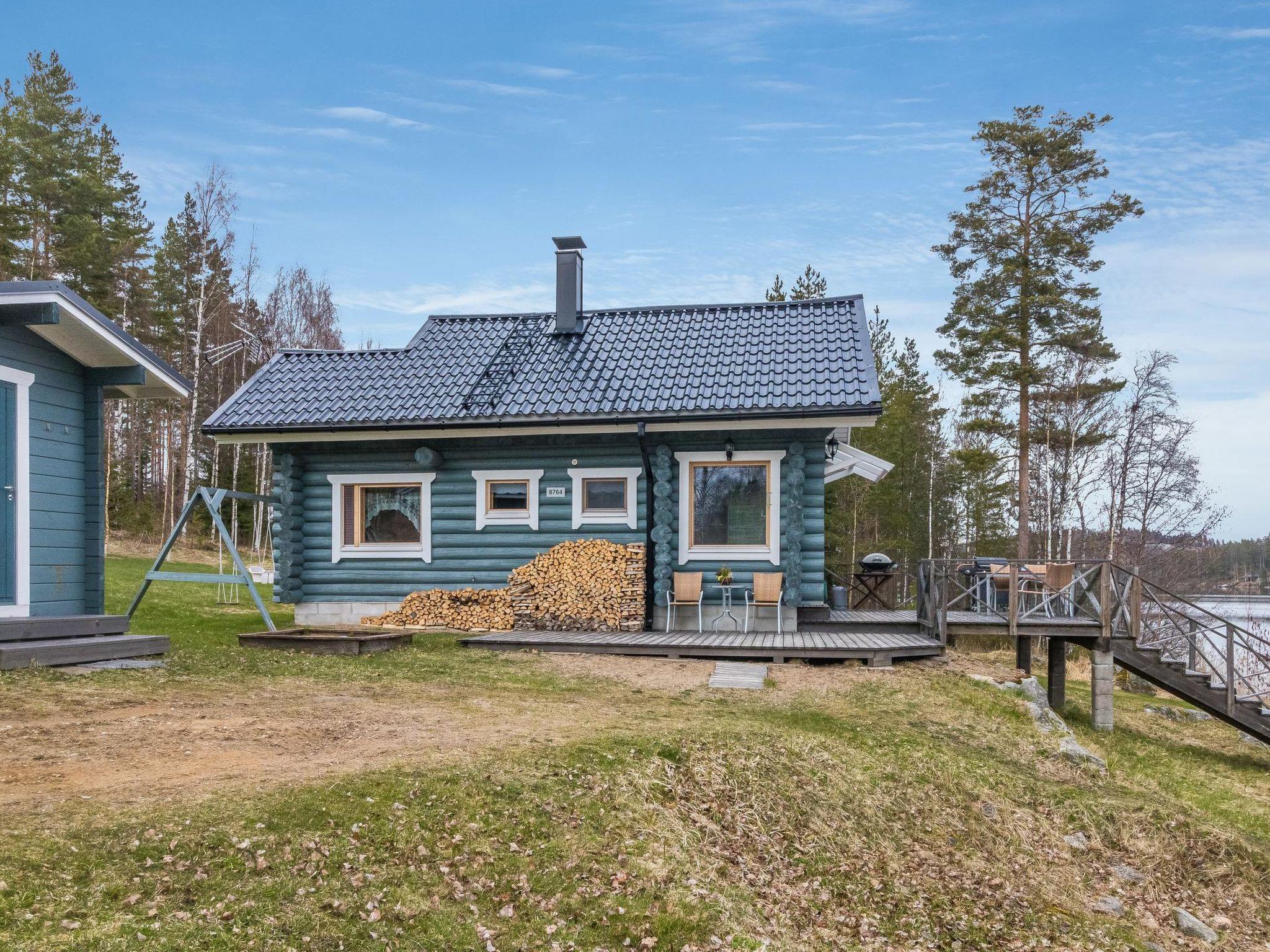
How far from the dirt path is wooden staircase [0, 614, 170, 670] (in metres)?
1.41

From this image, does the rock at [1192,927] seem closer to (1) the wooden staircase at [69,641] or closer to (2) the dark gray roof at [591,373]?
(2) the dark gray roof at [591,373]

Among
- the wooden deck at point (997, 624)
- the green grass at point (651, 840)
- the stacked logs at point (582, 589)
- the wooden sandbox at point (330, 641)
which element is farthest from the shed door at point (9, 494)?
the wooden deck at point (997, 624)

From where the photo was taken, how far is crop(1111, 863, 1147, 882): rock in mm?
6621

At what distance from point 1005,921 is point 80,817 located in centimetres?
505

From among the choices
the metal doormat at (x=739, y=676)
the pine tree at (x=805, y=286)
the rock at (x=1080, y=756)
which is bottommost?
the rock at (x=1080, y=756)

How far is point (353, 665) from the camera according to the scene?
33.6 ft

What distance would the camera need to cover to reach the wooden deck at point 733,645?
37.9 ft

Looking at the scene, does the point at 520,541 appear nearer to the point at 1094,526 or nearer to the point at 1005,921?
the point at 1005,921

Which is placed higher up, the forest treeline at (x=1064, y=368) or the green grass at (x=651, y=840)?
the forest treeline at (x=1064, y=368)

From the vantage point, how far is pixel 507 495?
13.9 m

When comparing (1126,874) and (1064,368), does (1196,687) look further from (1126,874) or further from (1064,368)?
(1064,368)

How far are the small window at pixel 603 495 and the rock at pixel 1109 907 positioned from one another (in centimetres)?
833

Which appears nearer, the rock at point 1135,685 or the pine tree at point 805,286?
the rock at point 1135,685

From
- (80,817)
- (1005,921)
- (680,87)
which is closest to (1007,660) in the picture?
(1005,921)
